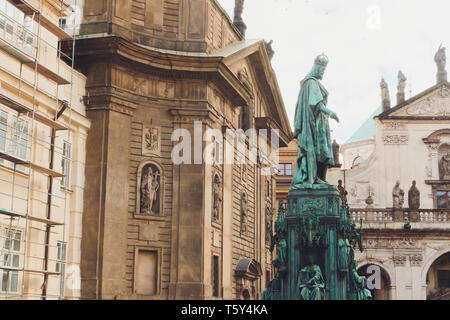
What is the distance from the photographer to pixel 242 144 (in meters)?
32.3

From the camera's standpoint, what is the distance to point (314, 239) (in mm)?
13758

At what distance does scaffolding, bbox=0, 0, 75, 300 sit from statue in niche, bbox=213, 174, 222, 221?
7.09m

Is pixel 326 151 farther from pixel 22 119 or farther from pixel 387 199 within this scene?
pixel 387 199

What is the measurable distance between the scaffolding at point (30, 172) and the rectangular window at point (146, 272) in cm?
338

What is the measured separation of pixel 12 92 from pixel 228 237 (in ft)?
40.8

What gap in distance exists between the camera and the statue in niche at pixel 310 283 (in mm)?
13203

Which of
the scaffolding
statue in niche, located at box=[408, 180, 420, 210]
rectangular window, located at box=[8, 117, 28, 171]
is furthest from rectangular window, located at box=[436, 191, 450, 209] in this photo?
rectangular window, located at box=[8, 117, 28, 171]

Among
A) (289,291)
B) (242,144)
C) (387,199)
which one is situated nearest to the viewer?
(289,291)

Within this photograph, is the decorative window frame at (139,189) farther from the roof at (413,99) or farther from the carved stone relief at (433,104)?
the carved stone relief at (433,104)

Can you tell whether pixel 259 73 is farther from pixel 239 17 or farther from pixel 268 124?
pixel 239 17

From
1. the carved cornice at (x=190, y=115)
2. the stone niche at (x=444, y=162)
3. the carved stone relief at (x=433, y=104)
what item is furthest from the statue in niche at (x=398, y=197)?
the carved cornice at (x=190, y=115)

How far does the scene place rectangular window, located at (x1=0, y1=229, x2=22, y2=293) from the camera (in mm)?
18125

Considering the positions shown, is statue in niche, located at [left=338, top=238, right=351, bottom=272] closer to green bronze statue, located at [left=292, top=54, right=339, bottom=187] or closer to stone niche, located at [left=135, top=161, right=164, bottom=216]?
green bronze statue, located at [left=292, top=54, right=339, bottom=187]

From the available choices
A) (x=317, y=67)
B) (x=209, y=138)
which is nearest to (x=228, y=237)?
(x=209, y=138)
